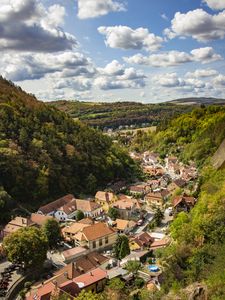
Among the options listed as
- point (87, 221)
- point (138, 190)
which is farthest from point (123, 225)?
point (138, 190)

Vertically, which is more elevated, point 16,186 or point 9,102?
point 9,102

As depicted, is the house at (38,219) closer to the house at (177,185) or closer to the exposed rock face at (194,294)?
the house at (177,185)

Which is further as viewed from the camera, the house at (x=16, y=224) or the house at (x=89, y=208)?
the house at (x=89, y=208)

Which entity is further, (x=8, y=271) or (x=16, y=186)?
(x=16, y=186)

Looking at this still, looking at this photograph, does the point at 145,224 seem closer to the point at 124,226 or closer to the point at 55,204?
the point at 124,226

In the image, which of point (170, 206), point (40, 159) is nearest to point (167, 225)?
point (170, 206)

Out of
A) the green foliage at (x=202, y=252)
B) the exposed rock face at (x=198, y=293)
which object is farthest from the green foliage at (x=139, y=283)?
the exposed rock face at (x=198, y=293)

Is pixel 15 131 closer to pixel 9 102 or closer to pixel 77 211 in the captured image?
pixel 9 102
